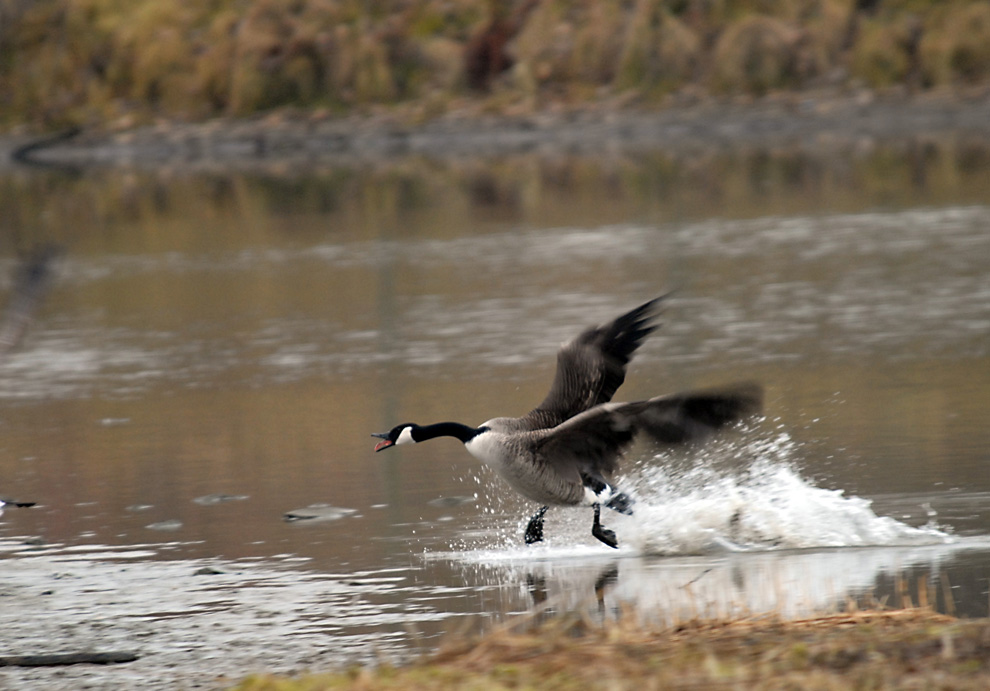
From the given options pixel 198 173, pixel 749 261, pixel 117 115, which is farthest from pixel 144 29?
pixel 749 261

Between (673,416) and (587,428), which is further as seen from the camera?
(587,428)

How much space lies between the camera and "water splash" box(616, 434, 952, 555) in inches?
284

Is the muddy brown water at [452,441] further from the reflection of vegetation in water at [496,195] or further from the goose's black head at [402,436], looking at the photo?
the goose's black head at [402,436]

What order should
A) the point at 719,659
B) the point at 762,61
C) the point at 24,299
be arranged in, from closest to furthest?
the point at 719,659, the point at 24,299, the point at 762,61

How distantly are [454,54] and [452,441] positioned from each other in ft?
119

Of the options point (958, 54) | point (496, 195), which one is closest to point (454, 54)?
point (958, 54)

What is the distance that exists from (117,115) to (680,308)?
36161 millimetres

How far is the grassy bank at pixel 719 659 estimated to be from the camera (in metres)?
4.64

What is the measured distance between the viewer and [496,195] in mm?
26250

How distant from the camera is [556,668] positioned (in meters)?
4.92

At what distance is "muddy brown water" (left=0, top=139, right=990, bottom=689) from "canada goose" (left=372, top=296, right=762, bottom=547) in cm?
32

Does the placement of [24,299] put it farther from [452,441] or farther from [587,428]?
[587,428]

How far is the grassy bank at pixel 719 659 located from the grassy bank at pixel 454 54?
3429 centimetres

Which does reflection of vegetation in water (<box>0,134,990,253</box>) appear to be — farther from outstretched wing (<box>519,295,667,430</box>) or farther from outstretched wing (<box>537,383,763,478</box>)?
outstretched wing (<box>537,383,763,478</box>)
